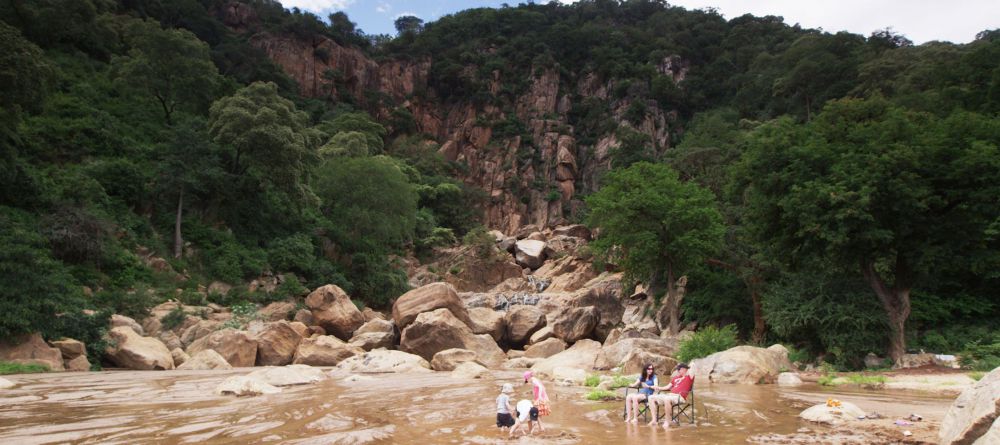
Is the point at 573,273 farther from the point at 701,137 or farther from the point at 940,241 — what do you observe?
the point at 940,241

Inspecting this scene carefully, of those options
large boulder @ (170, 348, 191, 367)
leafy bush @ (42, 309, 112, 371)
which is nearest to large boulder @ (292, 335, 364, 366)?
large boulder @ (170, 348, 191, 367)

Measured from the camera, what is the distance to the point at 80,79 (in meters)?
44.4

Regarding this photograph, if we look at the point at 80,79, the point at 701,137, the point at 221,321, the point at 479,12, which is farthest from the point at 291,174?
the point at 479,12

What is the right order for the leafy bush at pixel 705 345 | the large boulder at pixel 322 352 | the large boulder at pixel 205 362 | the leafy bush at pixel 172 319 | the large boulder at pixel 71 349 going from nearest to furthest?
the leafy bush at pixel 705 345 < the large boulder at pixel 71 349 < the large boulder at pixel 205 362 < the large boulder at pixel 322 352 < the leafy bush at pixel 172 319

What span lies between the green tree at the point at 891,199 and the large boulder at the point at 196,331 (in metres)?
23.0

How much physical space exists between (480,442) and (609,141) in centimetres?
7868

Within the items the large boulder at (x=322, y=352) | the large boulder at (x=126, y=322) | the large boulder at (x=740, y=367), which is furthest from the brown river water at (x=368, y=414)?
the large boulder at (x=126, y=322)

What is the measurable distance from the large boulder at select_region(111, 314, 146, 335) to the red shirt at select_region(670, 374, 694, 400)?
22.3 meters

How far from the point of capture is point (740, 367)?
15164 mm

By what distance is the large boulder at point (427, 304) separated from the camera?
2608cm

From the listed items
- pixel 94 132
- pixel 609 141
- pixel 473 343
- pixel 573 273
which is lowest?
pixel 473 343

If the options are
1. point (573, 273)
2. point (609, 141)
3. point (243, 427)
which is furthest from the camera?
point (609, 141)

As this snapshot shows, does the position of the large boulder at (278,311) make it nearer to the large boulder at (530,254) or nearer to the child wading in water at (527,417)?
the child wading in water at (527,417)

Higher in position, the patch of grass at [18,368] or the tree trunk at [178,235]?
the tree trunk at [178,235]
